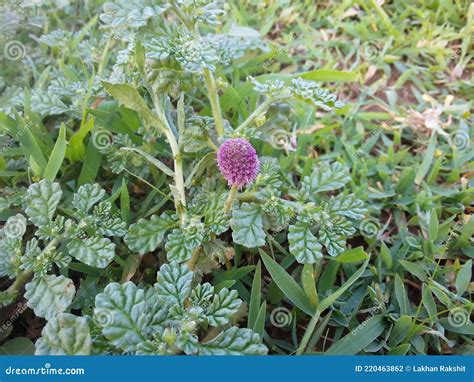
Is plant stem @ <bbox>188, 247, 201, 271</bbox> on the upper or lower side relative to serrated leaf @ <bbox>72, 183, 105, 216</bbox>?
lower

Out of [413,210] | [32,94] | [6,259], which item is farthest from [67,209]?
[413,210]

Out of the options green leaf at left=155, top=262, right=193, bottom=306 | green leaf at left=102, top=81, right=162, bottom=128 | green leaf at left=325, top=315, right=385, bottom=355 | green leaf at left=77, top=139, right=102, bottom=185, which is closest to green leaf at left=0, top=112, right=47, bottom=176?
green leaf at left=77, top=139, right=102, bottom=185

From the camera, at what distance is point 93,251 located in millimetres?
1383

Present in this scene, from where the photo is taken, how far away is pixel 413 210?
1842mm

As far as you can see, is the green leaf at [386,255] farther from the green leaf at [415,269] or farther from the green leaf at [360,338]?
the green leaf at [360,338]

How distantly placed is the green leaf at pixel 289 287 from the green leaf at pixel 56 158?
0.67m

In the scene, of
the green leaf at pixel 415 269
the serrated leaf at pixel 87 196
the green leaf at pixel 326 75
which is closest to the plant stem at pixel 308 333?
the green leaf at pixel 415 269

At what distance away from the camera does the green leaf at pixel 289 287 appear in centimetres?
151

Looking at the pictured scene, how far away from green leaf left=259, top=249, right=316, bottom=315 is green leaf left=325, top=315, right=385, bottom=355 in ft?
0.38

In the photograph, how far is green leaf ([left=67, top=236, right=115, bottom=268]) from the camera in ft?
4.47

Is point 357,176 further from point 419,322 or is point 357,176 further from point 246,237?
point 246,237

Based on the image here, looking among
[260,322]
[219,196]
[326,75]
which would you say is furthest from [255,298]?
[326,75]

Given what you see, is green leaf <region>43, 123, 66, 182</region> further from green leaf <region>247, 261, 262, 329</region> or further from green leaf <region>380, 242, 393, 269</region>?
green leaf <region>380, 242, 393, 269</region>

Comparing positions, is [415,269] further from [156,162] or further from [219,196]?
[156,162]
